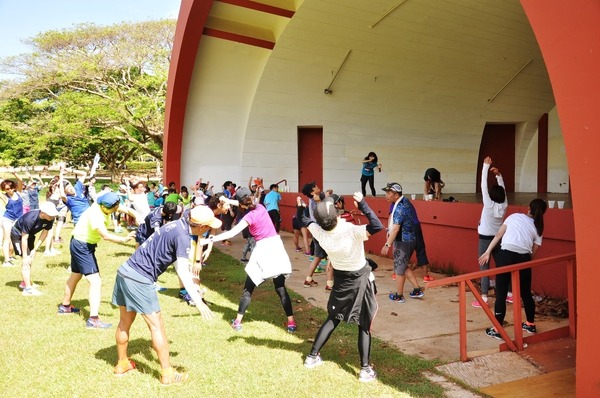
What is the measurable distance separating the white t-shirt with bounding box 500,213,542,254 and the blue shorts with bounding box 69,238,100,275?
15.7ft

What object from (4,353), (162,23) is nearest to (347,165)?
(4,353)

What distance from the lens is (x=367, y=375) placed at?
4215mm

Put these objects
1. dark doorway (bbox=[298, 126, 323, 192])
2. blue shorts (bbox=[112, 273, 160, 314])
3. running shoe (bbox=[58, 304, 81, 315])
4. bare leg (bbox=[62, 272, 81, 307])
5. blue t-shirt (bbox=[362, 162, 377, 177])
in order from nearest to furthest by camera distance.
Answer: blue shorts (bbox=[112, 273, 160, 314]) → bare leg (bbox=[62, 272, 81, 307]) → running shoe (bbox=[58, 304, 81, 315]) → blue t-shirt (bbox=[362, 162, 377, 177]) → dark doorway (bbox=[298, 126, 323, 192])

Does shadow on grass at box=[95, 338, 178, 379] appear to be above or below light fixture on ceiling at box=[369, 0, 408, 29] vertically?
below

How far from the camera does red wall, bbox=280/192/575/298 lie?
21.9 feet

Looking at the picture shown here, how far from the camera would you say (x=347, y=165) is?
1609cm

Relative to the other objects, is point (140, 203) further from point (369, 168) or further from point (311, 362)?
point (369, 168)

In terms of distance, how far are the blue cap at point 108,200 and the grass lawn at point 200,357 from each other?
57.9 inches

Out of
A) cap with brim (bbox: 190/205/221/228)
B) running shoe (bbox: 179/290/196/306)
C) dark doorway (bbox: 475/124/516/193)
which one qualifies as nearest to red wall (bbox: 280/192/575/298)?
running shoe (bbox: 179/290/196/306)

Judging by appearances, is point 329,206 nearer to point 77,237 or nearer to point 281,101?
A: point 77,237

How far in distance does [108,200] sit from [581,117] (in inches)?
186

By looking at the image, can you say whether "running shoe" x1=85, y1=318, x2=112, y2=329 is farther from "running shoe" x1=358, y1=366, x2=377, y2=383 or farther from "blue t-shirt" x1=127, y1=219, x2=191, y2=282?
"running shoe" x1=358, y1=366, x2=377, y2=383

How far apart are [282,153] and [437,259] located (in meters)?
7.76

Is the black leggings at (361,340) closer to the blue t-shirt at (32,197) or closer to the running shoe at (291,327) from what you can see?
the running shoe at (291,327)
